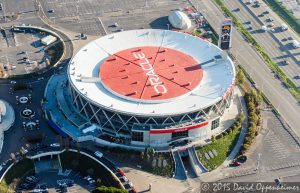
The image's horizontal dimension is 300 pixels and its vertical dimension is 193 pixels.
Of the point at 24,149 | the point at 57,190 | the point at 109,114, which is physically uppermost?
the point at 109,114

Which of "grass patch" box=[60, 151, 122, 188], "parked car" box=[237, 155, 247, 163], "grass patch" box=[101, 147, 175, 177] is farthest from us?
"parked car" box=[237, 155, 247, 163]

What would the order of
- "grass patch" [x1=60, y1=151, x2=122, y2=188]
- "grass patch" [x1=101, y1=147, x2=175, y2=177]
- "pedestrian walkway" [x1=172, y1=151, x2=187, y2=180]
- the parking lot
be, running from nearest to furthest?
the parking lot < "grass patch" [x1=60, y1=151, x2=122, y2=188] < "pedestrian walkway" [x1=172, y1=151, x2=187, y2=180] < "grass patch" [x1=101, y1=147, x2=175, y2=177]

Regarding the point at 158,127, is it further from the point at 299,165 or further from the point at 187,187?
the point at 299,165

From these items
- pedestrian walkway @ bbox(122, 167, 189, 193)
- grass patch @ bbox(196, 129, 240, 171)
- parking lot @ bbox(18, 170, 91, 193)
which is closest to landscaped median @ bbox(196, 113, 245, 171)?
grass patch @ bbox(196, 129, 240, 171)

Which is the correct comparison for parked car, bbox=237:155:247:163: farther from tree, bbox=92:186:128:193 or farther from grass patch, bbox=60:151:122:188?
tree, bbox=92:186:128:193

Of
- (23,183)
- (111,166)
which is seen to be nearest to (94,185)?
(111,166)

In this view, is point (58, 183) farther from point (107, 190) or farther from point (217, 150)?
point (217, 150)

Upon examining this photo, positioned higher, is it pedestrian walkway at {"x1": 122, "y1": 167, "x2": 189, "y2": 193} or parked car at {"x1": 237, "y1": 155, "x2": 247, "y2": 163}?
parked car at {"x1": 237, "y1": 155, "x2": 247, "y2": 163}

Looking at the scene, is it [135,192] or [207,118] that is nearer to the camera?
[135,192]
